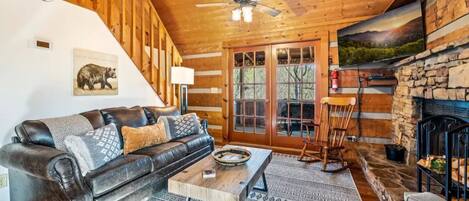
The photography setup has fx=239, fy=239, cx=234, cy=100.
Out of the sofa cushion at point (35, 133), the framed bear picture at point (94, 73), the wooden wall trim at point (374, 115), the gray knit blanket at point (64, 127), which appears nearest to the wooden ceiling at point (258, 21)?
the wooden wall trim at point (374, 115)

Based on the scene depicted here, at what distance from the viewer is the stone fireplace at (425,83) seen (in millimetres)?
1773

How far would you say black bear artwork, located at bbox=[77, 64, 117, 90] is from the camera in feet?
10.2

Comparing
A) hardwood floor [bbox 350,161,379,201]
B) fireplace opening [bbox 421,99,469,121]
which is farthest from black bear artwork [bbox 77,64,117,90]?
fireplace opening [bbox 421,99,469,121]

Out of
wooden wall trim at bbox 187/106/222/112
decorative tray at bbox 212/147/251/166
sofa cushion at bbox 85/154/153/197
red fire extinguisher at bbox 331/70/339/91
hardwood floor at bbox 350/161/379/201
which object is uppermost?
red fire extinguisher at bbox 331/70/339/91

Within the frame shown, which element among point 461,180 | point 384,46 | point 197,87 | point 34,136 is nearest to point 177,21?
point 197,87

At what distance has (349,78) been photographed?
12.7 feet

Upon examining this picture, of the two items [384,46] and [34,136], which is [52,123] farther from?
[384,46]

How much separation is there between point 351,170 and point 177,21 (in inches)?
158

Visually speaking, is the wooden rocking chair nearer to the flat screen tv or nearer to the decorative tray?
the flat screen tv

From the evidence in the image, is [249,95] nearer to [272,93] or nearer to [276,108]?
[272,93]

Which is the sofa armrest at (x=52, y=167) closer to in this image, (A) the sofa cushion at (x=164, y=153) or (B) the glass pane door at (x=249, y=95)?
(A) the sofa cushion at (x=164, y=153)

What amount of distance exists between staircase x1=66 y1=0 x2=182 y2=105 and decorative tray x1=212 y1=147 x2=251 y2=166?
2.37 meters

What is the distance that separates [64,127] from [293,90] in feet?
11.2

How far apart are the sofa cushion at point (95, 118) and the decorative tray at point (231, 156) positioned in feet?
4.48
